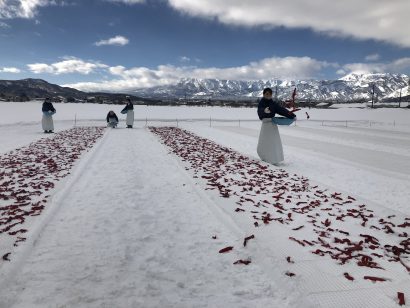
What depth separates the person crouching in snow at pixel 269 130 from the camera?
509 inches

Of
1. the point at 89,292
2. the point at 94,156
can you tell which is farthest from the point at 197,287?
the point at 94,156

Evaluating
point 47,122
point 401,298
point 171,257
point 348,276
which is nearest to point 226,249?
point 171,257

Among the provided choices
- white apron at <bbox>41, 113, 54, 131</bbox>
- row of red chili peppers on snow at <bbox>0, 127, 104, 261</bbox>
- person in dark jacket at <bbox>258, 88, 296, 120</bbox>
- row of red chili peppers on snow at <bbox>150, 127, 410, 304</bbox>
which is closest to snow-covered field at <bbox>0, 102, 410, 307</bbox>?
row of red chili peppers on snow at <bbox>150, 127, 410, 304</bbox>

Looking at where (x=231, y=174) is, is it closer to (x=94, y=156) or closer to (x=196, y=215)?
(x=196, y=215)

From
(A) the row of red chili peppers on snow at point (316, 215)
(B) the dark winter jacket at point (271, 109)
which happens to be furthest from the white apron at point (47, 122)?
(B) the dark winter jacket at point (271, 109)

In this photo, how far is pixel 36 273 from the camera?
4.55 metres

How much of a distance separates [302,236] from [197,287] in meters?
2.55

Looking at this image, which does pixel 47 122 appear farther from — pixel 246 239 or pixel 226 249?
pixel 226 249

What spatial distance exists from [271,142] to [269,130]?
49cm

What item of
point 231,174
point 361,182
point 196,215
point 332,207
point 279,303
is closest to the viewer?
point 279,303

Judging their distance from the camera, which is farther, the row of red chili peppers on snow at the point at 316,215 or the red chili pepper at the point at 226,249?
the row of red chili peppers on snow at the point at 316,215

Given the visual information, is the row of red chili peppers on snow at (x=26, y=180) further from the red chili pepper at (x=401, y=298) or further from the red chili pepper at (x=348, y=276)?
the red chili pepper at (x=401, y=298)

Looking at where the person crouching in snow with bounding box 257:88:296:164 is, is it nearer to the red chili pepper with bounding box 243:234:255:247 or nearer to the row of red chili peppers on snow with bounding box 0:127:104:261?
the row of red chili peppers on snow with bounding box 0:127:104:261

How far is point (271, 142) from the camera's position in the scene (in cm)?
1345
